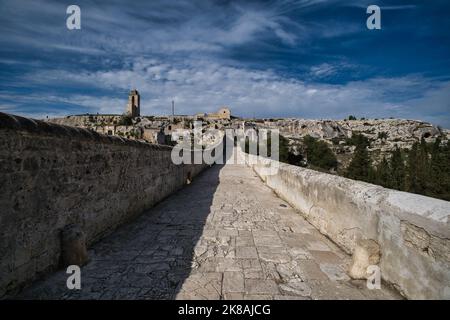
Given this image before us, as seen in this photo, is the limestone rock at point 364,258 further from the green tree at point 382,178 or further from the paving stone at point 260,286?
the green tree at point 382,178

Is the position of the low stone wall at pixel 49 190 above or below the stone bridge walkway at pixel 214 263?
above

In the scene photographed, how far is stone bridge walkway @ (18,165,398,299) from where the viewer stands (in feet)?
7.59

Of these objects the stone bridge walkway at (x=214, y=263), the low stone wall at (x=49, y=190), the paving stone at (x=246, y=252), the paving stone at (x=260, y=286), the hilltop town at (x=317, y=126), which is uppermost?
the hilltop town at (x=317, y=126)

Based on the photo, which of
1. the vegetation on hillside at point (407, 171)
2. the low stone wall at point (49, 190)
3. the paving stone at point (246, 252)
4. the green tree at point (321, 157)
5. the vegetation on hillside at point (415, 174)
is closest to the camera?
the low stone wall at point (49, 190)

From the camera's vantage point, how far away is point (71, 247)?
277 cm

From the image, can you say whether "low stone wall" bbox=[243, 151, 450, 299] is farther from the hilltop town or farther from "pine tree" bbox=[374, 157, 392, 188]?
the hilltop town

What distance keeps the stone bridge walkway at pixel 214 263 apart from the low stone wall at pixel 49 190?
0.83ft

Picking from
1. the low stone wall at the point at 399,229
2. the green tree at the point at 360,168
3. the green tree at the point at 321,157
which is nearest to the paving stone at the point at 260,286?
the low stone wall at the point at 399,229

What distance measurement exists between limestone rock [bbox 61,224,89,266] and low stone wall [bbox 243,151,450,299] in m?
3.20

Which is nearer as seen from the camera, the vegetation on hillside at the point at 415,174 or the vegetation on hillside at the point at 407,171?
the vegetation on hillside at the point at 415,174

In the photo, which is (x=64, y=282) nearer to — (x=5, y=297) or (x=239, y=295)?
(x=5, y=297)

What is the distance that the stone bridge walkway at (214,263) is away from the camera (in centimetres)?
231

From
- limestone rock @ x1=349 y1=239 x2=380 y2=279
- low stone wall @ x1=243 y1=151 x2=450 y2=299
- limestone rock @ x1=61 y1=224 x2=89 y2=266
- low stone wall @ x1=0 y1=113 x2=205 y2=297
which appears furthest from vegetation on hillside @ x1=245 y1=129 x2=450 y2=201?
limestone rock @ x1=61 y1=224 x2=89 y2=266

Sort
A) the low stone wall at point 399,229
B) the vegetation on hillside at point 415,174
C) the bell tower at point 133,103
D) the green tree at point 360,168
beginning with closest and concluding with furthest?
1. the low stone wall at point 399,229
2. the vegetation on hillside at point 415,174
3. the green tree at point 360,168
4. the bell tower at point 133,103
